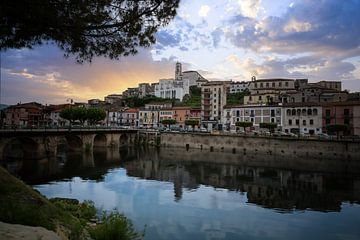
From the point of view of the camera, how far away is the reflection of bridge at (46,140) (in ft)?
142

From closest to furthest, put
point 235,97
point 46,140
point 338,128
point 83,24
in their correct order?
point 83,24
point 46,140
point 338,128
point 235,97

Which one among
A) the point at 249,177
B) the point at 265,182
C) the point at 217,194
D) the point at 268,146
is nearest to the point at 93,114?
the point at 268,146

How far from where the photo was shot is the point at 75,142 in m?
60.9

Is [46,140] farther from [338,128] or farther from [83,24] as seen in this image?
[338,128]

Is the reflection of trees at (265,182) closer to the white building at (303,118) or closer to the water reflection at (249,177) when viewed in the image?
the water reflection at (249,177)

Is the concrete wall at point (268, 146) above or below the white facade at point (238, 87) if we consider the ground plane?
below

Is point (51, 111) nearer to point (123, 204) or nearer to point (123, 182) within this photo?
point (123, 182)

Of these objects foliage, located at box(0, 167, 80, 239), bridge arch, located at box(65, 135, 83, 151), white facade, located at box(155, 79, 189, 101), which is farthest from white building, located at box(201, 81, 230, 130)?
foliage, located at box(0, 167, 80, 239)

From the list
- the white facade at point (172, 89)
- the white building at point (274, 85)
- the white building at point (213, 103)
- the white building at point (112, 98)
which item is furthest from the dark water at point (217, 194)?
the white building at point (112, 98)

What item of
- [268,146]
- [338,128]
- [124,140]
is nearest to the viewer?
[338,128]

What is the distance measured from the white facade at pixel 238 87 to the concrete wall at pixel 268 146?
201 feet

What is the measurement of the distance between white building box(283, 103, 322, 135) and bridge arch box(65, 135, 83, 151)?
44.5 m

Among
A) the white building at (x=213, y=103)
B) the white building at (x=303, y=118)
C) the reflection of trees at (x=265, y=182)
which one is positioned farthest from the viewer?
the white building at (x=213, y=103)

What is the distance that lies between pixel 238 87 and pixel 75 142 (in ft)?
279
